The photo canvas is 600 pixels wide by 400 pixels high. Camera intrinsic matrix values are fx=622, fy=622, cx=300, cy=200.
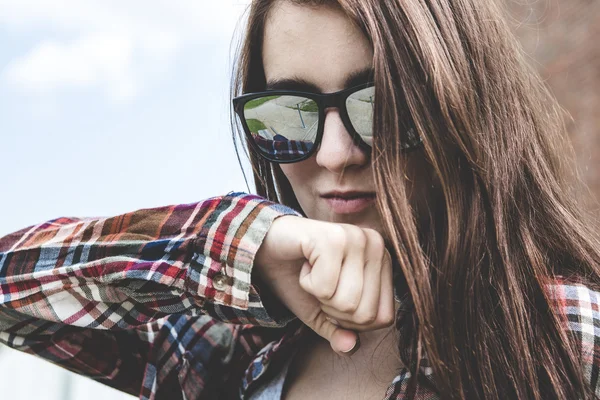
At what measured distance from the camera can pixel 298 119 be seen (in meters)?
1.25

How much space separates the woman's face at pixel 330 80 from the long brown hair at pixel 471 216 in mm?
40

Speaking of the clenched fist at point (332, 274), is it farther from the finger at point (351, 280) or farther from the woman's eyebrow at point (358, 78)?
the woman's eyebrow at point (358, 78)

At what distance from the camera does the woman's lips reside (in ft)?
4.10

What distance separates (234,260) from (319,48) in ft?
1.51

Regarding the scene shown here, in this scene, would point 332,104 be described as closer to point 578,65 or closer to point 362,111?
point 362,111

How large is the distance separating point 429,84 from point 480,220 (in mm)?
260

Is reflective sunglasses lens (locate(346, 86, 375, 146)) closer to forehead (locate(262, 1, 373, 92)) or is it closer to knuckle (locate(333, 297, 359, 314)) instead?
forehead (locate(262, 1, 373, 92))

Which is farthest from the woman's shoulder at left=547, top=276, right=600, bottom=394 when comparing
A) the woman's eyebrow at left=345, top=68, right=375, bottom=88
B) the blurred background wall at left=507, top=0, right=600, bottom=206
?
the blurred background wall at left=507, top=0, right=600, bottom=206

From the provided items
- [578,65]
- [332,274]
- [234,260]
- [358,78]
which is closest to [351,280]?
[332,274]

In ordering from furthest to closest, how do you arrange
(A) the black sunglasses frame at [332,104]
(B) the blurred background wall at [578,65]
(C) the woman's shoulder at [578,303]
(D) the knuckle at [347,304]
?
(B) the blurred background wall at [578,65] → (A) the black sunglasses frame at [332,104] → (C) the woman's shoulder at [578,303] → (D) the knuckle at [347,304]

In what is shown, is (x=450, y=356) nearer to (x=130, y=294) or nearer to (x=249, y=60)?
(x=130, y=294)

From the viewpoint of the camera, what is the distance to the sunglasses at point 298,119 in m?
1.17

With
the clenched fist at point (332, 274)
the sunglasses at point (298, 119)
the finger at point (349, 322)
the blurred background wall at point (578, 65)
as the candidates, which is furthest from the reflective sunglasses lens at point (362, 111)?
the blurred background wall at point (578, 65)

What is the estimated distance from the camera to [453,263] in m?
1.07
